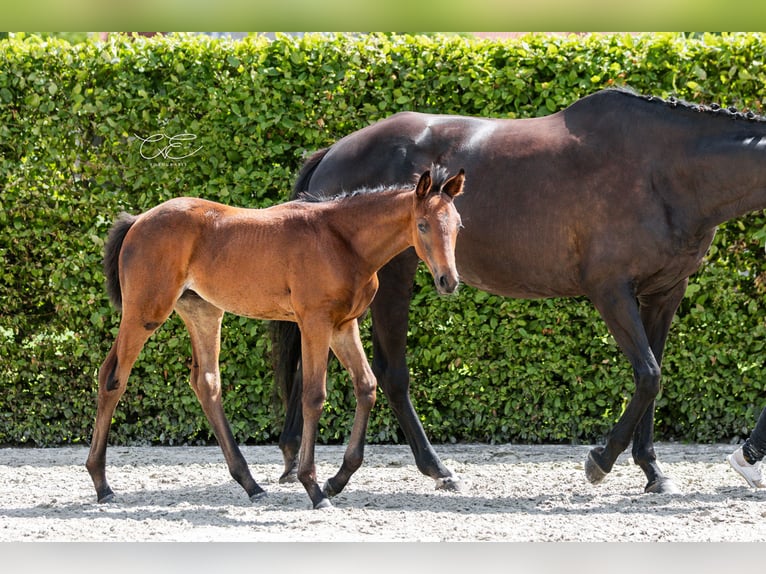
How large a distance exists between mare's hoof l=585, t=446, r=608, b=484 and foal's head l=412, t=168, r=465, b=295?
1.55m

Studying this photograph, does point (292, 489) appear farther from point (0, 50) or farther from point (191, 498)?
point (0, 50)

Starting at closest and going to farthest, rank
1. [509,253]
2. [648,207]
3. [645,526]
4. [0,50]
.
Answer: [645,526] < [648,207] < [509,253] < [0,50]

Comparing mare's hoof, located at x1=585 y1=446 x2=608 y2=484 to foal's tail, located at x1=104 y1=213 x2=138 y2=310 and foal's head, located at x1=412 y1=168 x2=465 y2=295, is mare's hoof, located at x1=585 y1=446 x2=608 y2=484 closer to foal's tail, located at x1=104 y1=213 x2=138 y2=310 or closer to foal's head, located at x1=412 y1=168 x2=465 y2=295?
foal's head, located at x1=412 y1=168 x2=465 y2=295

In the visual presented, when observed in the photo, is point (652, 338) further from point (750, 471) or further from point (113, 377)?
point (113, 377)

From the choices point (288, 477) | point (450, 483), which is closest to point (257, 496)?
point (288, 477)

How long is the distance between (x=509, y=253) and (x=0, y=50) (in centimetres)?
387

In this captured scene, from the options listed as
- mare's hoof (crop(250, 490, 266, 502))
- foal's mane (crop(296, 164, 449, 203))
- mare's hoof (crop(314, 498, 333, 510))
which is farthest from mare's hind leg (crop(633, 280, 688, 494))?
mare's hoof (crop(250, 490, 266, 502))

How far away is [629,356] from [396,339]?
1.34 m

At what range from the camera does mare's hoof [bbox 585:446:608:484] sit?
5051 mm
